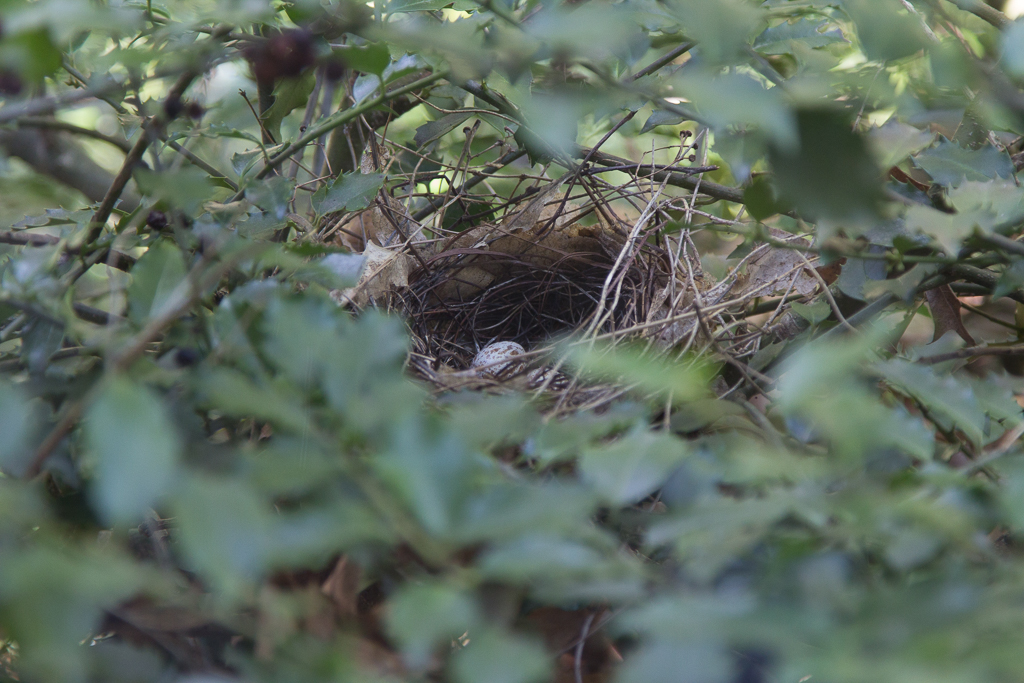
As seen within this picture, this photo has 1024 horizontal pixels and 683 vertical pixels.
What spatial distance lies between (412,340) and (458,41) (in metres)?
0.66

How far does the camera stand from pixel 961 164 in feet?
2.41

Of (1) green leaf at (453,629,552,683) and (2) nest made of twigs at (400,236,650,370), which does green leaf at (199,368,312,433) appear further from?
(2) nest made of twigs at (400,236,650,370)

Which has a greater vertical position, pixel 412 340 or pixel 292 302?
pixel 292 302

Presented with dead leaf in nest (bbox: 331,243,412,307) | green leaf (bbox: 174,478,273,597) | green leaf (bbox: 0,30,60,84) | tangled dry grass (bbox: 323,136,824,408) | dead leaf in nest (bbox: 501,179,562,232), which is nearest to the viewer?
green leaf (bbox: 174,478,273,597)

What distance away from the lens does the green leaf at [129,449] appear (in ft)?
0.94

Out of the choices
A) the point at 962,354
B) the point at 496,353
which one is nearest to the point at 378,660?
the point at 962,354

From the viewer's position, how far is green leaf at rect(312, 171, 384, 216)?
0.81 m

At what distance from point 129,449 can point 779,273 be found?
32.4 inches

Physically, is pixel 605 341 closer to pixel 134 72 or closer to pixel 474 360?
pixel 474 360

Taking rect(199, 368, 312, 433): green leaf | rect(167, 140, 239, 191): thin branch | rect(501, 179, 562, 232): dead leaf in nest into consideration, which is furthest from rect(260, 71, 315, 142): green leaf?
rect(199, 368, 312, 433): green leaf

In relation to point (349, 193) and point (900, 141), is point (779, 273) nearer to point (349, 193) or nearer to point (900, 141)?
point (900, 141)

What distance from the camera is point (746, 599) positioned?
32 centimetres

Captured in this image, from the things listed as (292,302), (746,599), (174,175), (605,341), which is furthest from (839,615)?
(605,341)

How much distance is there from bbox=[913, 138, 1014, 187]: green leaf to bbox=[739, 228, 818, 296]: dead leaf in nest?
0.16 m
